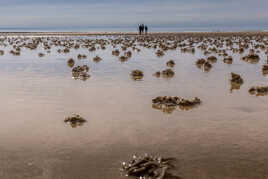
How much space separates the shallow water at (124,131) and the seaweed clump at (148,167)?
0.16 m

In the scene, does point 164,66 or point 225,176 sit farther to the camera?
point 164,66

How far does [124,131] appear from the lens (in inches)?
283

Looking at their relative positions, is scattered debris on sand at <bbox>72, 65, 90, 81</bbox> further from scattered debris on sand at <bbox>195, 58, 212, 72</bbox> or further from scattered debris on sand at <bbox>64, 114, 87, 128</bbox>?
scattered debris on sand at <bbox>64, 114, 87, 128</bbox>

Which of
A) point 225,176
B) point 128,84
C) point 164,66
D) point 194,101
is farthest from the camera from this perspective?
point 164,66

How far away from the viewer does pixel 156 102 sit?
9523 mm

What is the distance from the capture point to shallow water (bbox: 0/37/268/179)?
17.8ft

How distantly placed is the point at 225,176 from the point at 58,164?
2.66 metres

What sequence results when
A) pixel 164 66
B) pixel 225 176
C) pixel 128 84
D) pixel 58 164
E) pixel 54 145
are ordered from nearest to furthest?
pixel 225 176
pixel 58 164
pixel 54 145
pixel 128 84
pixel 164 66

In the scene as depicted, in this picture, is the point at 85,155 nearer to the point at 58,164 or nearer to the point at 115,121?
the point at 58,164

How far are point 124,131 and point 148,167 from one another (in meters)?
1.93

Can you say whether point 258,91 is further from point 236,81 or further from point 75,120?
point 75,120

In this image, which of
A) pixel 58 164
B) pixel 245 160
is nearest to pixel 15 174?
pixel 58 164

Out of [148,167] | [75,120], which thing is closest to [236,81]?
[75,120]

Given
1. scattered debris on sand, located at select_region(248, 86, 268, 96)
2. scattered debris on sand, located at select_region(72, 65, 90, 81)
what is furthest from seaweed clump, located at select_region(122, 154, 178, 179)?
scattered debris on sand, located at select_region(72, 65, 90, 81)
